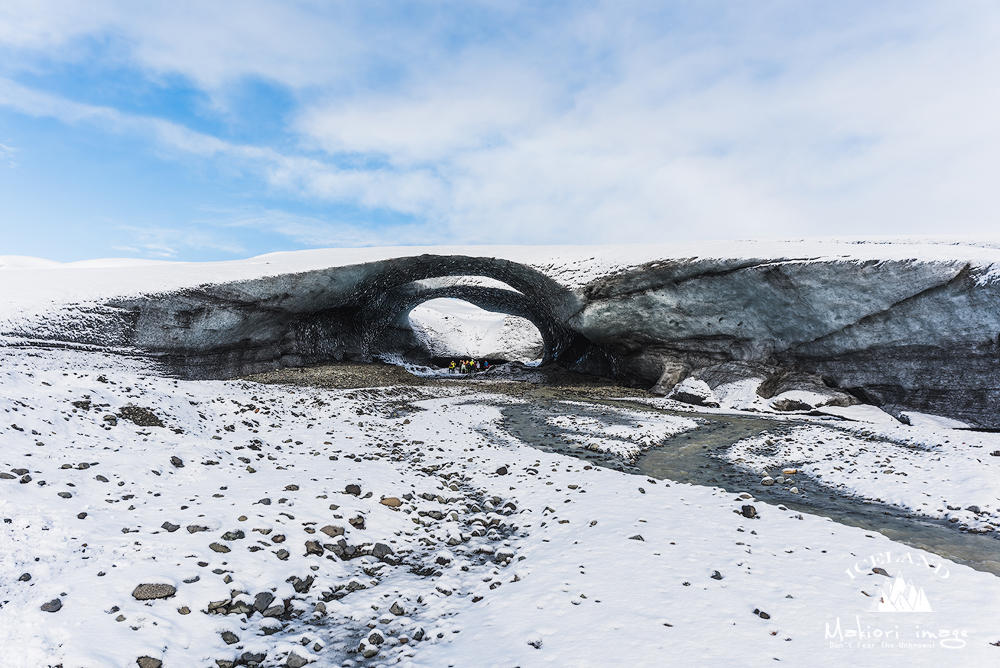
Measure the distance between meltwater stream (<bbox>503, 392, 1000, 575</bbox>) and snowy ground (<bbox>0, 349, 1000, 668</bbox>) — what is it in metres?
0.76

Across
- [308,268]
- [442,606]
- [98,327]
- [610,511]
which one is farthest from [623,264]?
[98,327]

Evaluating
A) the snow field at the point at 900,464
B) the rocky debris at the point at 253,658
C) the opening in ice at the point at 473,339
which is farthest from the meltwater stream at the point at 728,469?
the opening in ice at the point at 473,339

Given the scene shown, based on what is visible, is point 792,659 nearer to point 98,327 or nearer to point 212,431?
point 212,431

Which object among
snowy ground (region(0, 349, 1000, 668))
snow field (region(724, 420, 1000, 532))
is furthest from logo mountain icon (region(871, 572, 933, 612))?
snow field (region(724, 420, 1000, 532))

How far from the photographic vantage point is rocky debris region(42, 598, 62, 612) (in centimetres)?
339

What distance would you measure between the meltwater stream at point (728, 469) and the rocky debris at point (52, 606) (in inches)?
290

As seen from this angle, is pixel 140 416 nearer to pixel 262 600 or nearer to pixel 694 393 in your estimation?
pixel 262 600

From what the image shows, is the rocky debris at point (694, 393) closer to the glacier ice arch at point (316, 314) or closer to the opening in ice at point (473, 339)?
the glacier ice arch at point (316, 314)

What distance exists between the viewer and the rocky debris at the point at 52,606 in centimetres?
339

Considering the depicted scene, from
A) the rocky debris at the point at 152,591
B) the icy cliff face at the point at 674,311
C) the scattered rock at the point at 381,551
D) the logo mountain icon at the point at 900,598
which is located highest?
the icy cliff face at the point at 674,311

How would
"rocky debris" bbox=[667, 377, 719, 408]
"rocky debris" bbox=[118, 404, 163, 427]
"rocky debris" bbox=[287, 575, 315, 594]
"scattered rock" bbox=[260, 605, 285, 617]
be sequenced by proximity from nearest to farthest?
"scattered rock" bbox=[260, 605, 285, 617]
"rocky debris" bbox=[287, 575, 315, 594]
"rocky debris" bbox=[118, 404, 163, 427]
"rocky debris" bbox=[667, 377, 719, 408]

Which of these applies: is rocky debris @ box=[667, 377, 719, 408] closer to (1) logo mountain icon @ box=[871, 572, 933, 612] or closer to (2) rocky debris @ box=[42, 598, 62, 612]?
(1) logo mountain icon @ box=[871, 572, 933, 612]

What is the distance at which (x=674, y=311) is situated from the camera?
19656 mm

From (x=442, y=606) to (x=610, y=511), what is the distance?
104 inches
